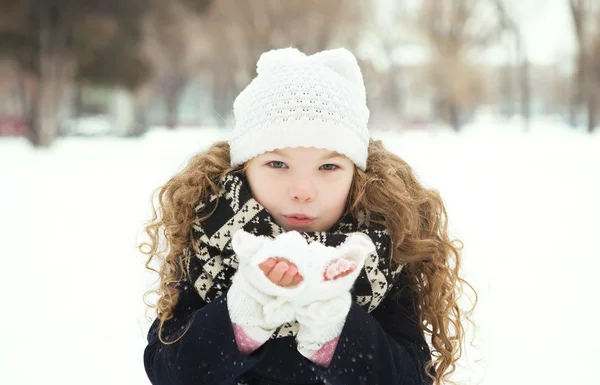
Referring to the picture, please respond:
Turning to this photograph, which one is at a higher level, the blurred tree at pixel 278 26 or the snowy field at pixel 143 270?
the blurred tree at pixel 278 26

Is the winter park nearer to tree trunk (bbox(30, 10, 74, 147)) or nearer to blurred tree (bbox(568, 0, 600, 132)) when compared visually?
tree trunk (bbox(30, 10, 74, 147))

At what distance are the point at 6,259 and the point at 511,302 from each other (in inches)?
122

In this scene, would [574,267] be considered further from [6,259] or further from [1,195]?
[1,195]

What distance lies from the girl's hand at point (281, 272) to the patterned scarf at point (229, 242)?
14 cm

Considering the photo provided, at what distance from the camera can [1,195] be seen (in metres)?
6.00

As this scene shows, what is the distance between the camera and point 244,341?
0.98 meters

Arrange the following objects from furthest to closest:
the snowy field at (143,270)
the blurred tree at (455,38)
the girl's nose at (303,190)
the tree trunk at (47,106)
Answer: the blurred tree at (455,38) → the tree trunk at (47,106) → the snowy field at (143,270) → the girl's nose at (303,190)

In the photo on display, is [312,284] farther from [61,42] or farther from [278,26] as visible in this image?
[278,26]

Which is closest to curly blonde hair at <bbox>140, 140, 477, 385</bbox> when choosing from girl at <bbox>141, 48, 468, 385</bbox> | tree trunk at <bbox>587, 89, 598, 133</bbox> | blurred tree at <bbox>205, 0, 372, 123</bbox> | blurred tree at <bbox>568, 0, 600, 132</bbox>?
girl at <bbox>141, 48, 468, 385</bbox>

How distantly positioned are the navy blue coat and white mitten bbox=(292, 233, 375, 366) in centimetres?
2

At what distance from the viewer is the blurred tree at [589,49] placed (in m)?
12.3

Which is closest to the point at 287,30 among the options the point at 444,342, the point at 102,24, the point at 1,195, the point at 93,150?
the point at 102,24

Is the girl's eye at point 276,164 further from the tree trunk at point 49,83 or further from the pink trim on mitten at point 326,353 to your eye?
the tree trunk at point 49,83

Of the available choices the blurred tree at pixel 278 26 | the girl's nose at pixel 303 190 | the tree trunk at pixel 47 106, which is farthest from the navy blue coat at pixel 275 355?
the blurred tree at pixel 278 26
